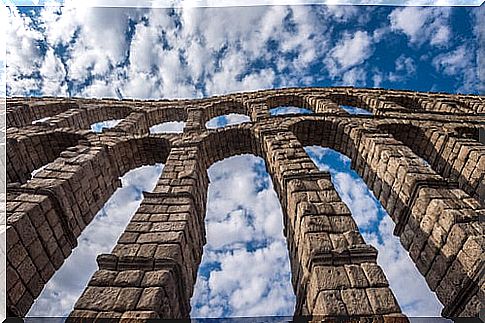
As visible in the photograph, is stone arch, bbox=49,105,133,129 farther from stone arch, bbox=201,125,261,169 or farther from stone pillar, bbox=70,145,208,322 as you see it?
stone pillar, bbox=70,145,208,322

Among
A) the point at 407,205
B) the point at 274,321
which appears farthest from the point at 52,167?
the point at 407,205

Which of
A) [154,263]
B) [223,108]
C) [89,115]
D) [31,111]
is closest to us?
[154,263]

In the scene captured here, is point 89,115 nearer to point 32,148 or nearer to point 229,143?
point 32,148

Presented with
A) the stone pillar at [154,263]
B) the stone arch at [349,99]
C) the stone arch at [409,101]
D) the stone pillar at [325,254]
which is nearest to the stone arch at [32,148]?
the stone pillar at [154,263]

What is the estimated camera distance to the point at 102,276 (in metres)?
6.40

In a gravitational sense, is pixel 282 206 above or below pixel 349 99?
above

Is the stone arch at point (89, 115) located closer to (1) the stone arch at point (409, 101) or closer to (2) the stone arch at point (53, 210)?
(2) the stone arch at point (53, 210)

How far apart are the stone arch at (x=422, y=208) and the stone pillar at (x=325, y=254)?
194cm

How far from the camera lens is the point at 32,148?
515 inches

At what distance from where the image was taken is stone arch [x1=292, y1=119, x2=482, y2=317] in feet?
24.3

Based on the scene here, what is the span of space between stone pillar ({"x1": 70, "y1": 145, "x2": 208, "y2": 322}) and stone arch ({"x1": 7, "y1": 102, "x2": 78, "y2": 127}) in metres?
11.1

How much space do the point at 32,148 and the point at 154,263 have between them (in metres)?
8.84

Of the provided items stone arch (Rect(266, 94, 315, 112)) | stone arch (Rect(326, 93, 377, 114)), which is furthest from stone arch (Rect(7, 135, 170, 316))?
stone arch (Rect(326, 93, 377, 114))

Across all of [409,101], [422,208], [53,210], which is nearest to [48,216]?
[53,210]
